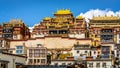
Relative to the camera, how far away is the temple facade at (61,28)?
9725 cm

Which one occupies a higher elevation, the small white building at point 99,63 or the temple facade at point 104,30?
the temple facade at point 104,30

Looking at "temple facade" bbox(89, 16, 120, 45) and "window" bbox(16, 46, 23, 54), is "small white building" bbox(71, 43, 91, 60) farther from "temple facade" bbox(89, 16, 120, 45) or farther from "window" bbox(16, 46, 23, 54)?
"window" bbox(16, 46, 23, 54)

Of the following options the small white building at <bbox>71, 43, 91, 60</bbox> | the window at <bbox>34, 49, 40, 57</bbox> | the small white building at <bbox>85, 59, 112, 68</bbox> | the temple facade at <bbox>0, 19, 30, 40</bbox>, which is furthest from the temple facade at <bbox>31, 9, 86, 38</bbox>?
the small white building at <bbox>85, 59, 112, 68</bbox>

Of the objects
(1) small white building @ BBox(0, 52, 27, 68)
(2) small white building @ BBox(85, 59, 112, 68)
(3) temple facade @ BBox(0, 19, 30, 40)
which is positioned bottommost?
(2) small white building @ BBox(85, 59, 112, 68)

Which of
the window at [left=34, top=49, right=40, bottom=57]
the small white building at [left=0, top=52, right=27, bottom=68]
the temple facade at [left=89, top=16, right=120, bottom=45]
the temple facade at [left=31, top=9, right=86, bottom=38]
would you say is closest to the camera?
the small white building at [left=0, top=52, right=27, bottom=68]

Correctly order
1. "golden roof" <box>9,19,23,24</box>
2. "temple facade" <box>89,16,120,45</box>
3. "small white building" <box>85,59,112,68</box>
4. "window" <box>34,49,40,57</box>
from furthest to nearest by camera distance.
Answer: "golden roof" <box>9,19,23,24</box> → "temple facade" <box>89,16,120,45</box> → "window" <box>34,49,40,57</box> → "small white building" <box>85,59,112,68</box>

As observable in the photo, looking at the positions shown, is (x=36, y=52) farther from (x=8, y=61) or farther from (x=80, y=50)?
(x=8, y=61)

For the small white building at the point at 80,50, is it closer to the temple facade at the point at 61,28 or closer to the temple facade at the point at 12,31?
the temple facade at the point at 61,28

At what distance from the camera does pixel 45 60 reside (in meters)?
80.1

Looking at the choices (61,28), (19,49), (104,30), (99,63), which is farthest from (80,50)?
(61,28)

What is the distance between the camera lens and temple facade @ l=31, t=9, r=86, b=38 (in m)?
97.2

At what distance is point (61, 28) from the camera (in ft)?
321

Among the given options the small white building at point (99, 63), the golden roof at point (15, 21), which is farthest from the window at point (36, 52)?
the golden roof at point (15, 21)

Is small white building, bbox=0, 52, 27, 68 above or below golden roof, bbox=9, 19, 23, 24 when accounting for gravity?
below
